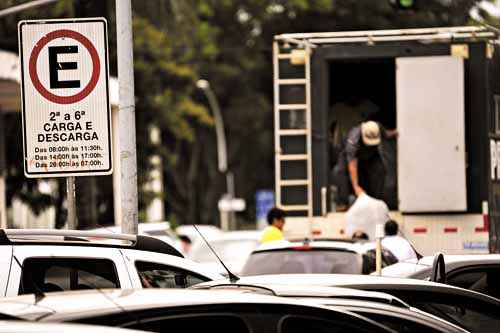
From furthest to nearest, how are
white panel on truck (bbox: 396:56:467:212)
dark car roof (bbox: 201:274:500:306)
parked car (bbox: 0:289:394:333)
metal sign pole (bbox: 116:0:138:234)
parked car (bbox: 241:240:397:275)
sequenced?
white panel on truck (bbox: 396:56:467:212) → parked car (bbox: 241:240:397:275) → metal sign pole (bbox: 116:0:138:234) → dark car roof (bbox: 201:274:500:306) → parked car (bbox: 0:289:394:333)

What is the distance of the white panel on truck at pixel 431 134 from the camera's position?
18.3 meters

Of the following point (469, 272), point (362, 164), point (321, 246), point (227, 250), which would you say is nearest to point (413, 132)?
point (362, 164)

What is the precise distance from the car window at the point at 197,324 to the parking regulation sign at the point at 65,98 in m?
4.58

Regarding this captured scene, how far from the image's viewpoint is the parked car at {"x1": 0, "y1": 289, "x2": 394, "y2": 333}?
548 centimetres

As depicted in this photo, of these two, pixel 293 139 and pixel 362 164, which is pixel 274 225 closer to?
pixel 293 139

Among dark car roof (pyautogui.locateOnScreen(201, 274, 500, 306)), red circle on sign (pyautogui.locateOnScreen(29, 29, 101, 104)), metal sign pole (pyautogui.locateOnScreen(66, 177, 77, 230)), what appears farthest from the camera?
red circle on sign (pyautogui.locateOnScreen(29, 29, 101, 104))

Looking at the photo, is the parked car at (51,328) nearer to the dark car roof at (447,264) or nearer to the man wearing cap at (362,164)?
the dark car roof at (447,264)

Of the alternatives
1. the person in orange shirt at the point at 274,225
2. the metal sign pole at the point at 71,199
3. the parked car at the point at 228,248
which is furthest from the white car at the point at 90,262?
the parked car at the point at 228,248

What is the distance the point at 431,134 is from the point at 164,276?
964 centimetres

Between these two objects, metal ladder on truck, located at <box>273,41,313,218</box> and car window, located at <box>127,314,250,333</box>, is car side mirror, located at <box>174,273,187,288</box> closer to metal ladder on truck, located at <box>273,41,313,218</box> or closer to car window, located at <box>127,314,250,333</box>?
car window, located at <box>127,314,250,333</box>

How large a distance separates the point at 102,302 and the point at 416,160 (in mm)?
13242

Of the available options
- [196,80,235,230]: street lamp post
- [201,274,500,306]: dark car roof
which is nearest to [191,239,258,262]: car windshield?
[201,274,500,306]: dark car roof

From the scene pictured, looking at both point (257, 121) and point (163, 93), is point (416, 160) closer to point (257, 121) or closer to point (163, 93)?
point (163, 93)

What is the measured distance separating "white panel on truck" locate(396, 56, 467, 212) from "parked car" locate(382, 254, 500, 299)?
7.33 m
